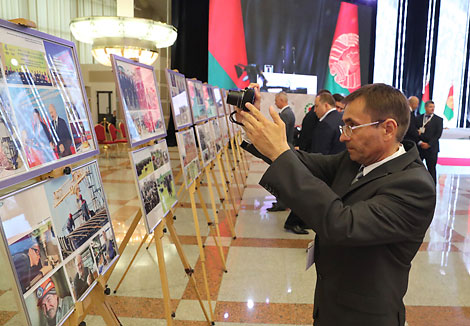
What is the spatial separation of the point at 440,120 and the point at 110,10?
1398 cm

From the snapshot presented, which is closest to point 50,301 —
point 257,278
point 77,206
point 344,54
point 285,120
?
point 77,206

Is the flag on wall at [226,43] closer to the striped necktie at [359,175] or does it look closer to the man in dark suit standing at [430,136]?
the man in dark suit standing at [430,136]

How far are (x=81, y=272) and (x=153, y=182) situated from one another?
2.47ft

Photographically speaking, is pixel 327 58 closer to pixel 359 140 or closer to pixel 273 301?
pixel 273 301

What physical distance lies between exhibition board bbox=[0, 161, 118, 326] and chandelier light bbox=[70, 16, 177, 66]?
5.98m

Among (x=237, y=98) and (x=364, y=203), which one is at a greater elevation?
(x=237, y=98)

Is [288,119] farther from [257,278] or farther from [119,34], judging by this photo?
[119,34]

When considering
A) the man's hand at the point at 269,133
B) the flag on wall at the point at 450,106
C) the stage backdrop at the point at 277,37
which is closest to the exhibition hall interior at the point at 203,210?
the man's hand at the point at 269,133

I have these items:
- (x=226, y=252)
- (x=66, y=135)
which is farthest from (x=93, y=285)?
(x=226, y=252)

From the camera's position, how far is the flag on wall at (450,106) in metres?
15.1

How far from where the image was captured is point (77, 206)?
132 cm

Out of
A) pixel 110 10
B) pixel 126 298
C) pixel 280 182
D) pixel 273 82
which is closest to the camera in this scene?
pixel 280 182

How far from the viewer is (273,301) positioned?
9.05ft

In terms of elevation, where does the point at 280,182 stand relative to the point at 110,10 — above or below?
below
